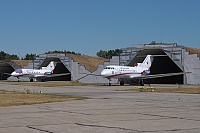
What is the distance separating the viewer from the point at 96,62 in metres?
103

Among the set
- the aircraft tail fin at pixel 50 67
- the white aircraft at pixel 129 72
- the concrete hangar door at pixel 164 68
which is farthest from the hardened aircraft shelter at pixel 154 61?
the white aircraft at pixel 129 72

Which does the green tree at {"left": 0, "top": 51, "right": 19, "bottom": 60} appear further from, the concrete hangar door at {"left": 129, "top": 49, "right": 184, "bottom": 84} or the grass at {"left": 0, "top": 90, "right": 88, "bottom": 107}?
the grass at {"left": 0, "top": 90, "right": 88, "bottom": 107}

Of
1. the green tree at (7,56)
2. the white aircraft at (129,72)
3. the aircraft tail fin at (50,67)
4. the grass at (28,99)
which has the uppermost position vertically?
the green tree at (7,56)

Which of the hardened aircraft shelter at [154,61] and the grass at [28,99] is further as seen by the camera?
the hardened aircraft shelter at [154,61]

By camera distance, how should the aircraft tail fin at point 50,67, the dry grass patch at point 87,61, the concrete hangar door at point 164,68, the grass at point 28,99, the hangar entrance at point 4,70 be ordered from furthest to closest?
the hangar entrance at point 4,70 < the aircraft tail fin at point 50,67 < the dry grass patch at point 87,61 < the concrete hangar door at point 164,68 < the grass at point 28,99

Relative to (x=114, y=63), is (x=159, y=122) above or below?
below

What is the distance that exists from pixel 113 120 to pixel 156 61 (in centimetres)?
6742

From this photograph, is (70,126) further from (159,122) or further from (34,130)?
(159,122)

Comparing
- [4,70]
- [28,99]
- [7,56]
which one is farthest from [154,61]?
[7,56]

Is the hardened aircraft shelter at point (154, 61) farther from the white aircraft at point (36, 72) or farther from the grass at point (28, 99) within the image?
the grass at point (28, 99)

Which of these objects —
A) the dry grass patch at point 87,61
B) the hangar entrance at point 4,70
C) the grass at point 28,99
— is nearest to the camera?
the grass at point 28,99

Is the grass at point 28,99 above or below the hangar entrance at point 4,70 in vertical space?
below

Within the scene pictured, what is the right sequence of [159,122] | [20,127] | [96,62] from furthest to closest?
[96,62] < [159,122] < [20,127]

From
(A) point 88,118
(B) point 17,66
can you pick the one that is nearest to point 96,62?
(B) point 17,66
